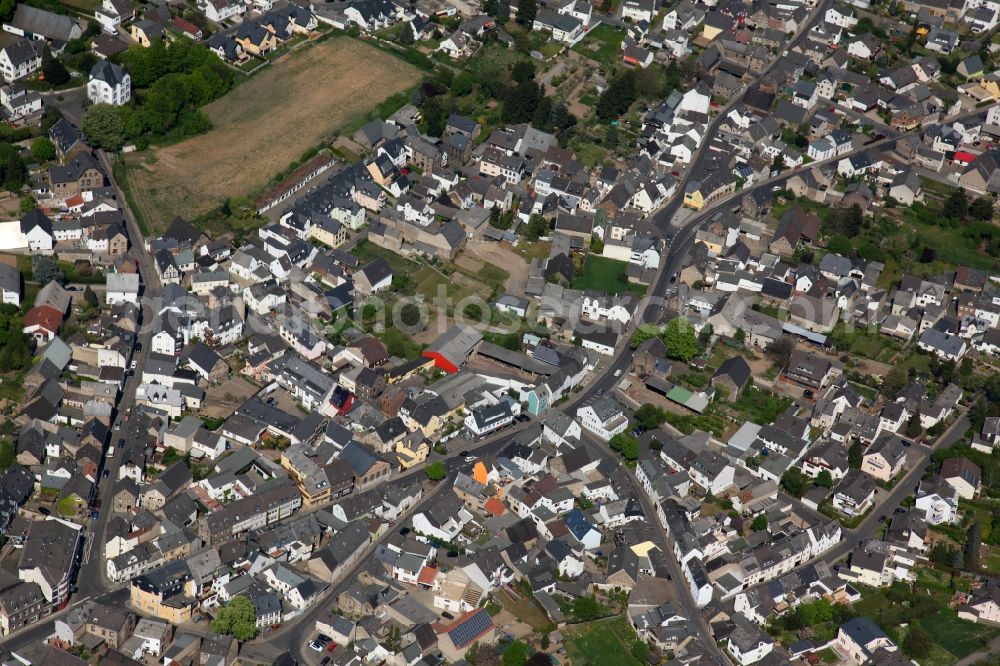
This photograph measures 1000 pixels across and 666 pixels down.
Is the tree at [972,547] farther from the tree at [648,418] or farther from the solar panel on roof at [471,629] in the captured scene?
the solar panel on roof at [471,629]

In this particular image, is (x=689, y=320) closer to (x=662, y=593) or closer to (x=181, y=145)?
(x=662, y=593)

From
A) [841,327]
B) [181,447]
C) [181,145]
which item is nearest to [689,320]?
[841,327]

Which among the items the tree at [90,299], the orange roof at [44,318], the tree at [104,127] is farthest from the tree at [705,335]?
the tree at [104,127]

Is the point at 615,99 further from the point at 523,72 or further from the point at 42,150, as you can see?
the point at 42,150

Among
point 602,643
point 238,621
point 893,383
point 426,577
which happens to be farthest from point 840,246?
point 238,621

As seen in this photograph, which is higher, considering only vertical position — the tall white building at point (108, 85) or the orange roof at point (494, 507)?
the tall white building at point (108, 85)

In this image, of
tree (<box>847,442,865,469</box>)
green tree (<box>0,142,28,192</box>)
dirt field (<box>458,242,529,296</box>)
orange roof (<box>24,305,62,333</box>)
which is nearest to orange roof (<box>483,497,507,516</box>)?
dirt field (<box>458,242,529,296</box>)

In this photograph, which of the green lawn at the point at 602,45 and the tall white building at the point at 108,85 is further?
the green lawn at the point at 602,45

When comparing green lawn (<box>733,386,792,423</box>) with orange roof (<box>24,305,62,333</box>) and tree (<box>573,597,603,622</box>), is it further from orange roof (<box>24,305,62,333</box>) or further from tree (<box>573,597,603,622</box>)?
orange roof (<box>24,305,62,333</box>)
